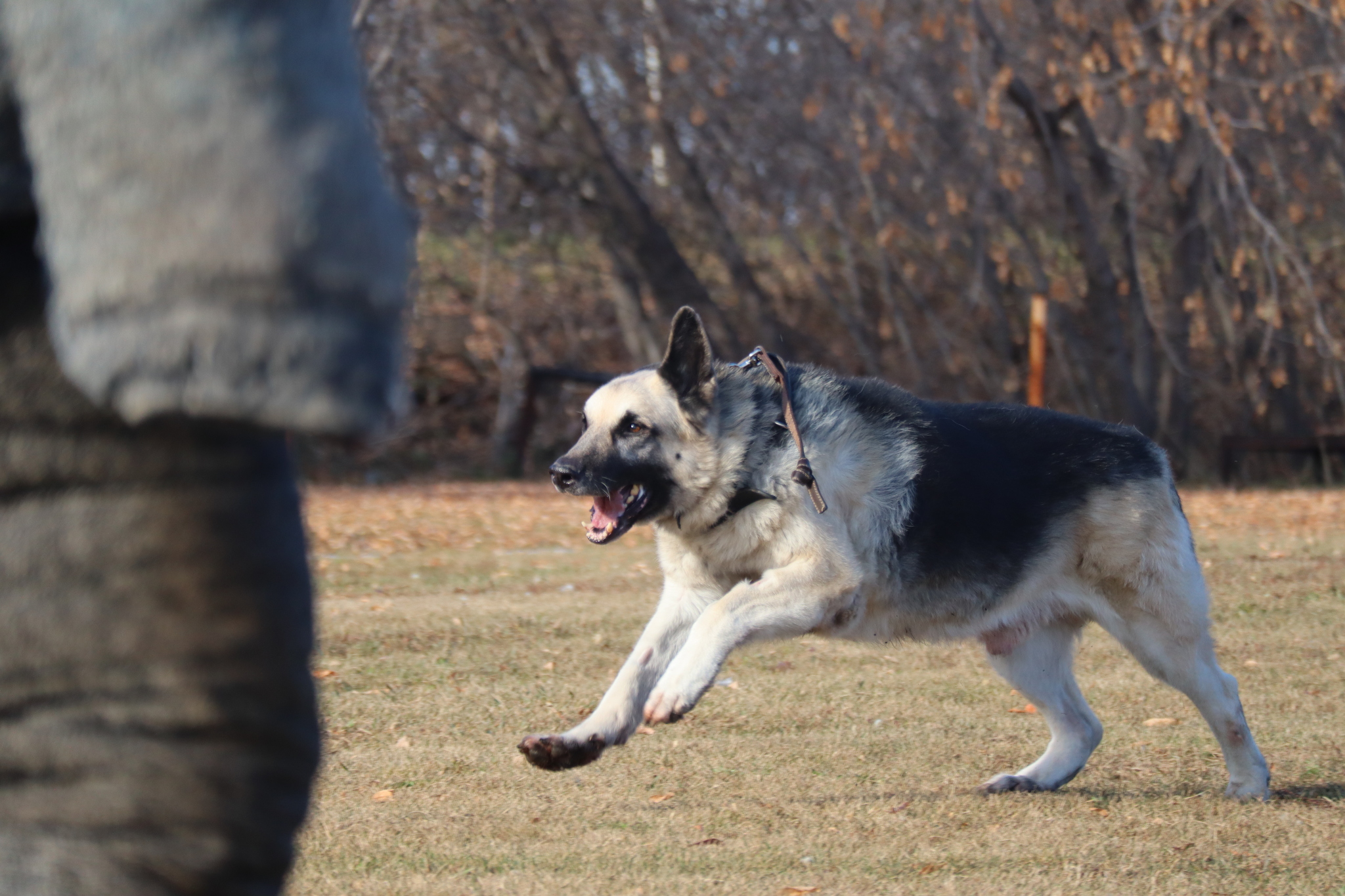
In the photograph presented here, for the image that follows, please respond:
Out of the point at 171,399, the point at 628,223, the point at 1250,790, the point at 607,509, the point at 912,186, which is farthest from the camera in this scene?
the point at 912,186

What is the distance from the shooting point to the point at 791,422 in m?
4.38

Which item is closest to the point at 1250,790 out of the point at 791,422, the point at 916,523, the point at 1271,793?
the point at 1271,793

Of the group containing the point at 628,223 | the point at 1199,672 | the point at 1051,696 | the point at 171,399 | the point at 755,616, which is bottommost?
the point at 1051,696

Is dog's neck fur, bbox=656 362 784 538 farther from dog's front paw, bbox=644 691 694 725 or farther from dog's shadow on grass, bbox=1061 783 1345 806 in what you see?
dog's shadow on grass, bbox=1061 783 1345 806

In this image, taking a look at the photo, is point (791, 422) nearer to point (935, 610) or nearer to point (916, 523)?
point (916, 523)

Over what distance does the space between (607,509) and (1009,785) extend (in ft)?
4.94

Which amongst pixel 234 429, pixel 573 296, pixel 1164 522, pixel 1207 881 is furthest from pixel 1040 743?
pixel 573 296

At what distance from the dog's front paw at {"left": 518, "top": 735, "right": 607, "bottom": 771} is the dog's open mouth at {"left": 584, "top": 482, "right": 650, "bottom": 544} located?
934 millimetres

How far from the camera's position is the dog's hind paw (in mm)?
4398

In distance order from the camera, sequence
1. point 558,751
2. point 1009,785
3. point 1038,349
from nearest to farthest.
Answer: point 558,751, point 1009,785, point 1038,349

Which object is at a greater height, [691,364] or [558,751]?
[691,364]

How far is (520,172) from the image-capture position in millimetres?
17609

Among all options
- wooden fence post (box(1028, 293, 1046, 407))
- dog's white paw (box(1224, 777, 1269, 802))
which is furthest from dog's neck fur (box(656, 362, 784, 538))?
wooden fence post (box(1028, 293, 1046, 407))

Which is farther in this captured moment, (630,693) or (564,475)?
(564,475)
